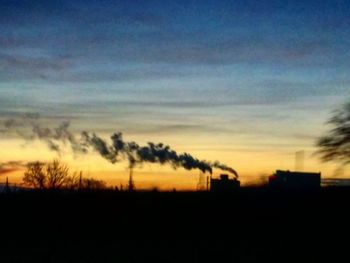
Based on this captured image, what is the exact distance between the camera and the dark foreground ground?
2903cm

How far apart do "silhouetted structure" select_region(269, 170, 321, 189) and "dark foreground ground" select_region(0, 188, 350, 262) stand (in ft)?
66.3

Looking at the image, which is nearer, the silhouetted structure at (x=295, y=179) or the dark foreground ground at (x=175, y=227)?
the dark foreground ground at (x=175, y=227)

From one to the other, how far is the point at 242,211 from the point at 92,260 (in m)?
19.7

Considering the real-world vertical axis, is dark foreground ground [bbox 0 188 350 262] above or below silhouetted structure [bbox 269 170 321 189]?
below

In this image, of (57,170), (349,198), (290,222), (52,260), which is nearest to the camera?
(52,260)

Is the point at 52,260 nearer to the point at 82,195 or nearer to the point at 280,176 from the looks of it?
the point at 82,195

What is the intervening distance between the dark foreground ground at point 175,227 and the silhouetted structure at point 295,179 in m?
20.2

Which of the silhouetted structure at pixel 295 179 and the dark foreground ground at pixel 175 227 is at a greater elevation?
the silhouetted structure at pixel 295 179

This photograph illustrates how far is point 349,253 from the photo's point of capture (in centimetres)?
2916

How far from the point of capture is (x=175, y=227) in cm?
4144

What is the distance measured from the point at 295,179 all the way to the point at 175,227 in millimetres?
36487

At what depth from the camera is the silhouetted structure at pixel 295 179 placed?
241 feet

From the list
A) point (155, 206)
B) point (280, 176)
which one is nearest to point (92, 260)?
point (155, 206)

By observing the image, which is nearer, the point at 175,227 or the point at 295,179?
the point at 175,227
